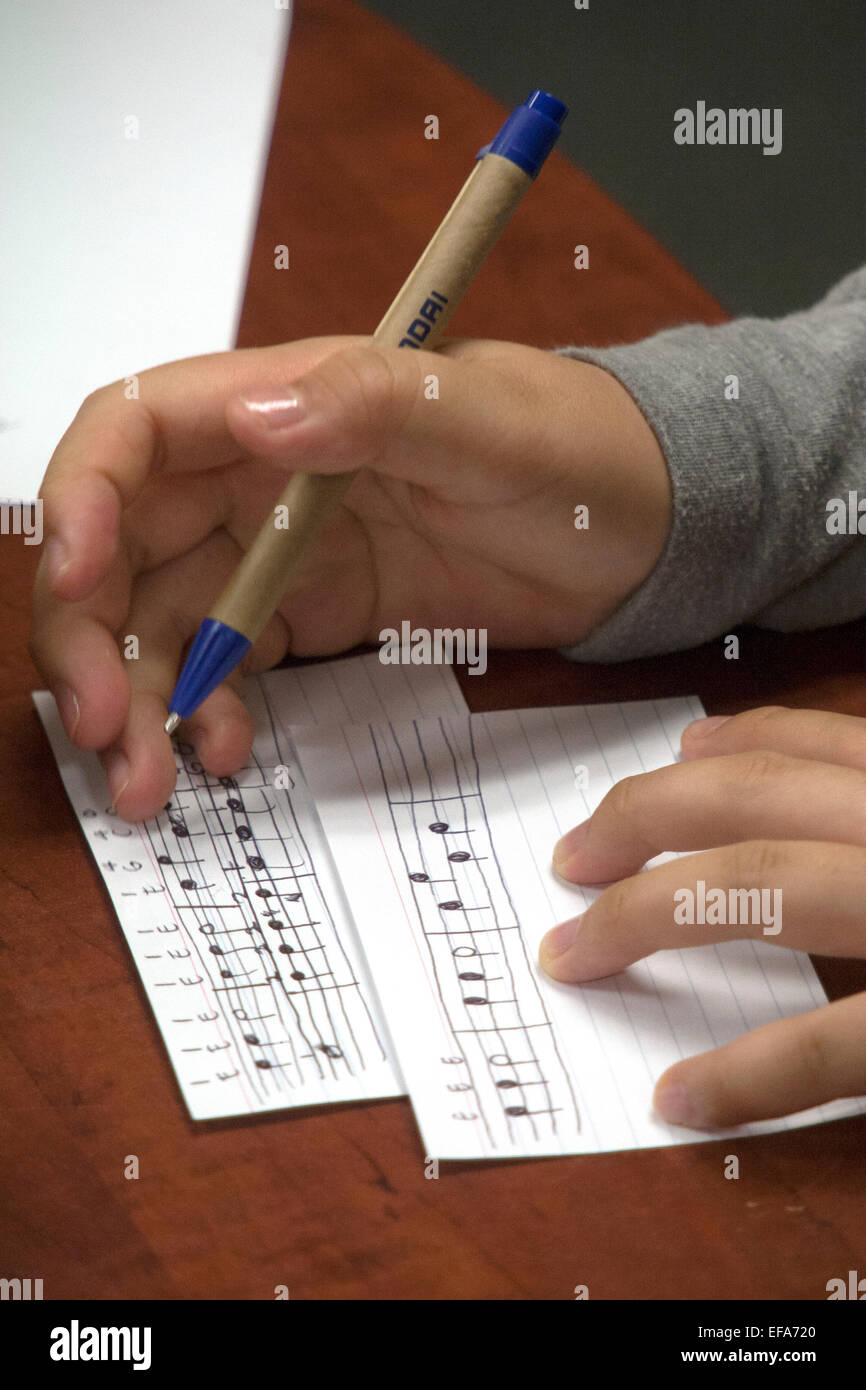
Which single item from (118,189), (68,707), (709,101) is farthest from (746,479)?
(709,101)

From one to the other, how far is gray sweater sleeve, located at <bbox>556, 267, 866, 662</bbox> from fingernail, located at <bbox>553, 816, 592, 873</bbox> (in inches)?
5.7

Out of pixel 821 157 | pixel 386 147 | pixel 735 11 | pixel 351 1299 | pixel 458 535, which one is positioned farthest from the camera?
pixel 735 11

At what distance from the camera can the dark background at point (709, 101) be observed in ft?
7.27

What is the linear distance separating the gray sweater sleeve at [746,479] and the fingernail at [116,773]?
249 mm

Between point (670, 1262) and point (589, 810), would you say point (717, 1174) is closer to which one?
point (670, 1262)

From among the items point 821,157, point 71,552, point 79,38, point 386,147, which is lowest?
point 71,552

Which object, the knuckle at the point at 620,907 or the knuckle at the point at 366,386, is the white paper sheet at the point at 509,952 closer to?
the knuckle at the point at 620,907

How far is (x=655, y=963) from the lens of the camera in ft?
1.87

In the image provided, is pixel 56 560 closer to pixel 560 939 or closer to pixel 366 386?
pixel 366 386

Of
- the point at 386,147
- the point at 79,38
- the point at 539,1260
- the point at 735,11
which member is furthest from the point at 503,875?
the point at 735,11

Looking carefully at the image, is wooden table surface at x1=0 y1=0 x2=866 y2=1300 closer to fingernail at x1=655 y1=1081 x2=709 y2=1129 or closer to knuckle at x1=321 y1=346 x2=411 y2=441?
fingernail at x1=655 y1=1081 x2=709 y2=1129

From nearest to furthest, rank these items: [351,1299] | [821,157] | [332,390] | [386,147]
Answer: [351,1299], [332,390], [386,147], [821,157]

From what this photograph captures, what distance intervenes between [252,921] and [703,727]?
24 centimetres

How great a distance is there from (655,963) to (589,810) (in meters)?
0.09
